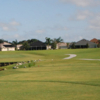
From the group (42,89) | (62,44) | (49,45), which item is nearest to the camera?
(42,89)

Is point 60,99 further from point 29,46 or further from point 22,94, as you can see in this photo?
point 29,46

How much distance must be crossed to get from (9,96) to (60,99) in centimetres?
205

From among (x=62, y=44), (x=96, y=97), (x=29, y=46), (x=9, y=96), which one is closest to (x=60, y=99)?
(x=96, y=97)

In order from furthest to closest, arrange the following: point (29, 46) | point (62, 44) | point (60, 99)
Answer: point (62, 44) < point (29, 46) < point (60, 99)

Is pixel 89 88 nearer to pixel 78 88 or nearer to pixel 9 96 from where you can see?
pixel 78 88

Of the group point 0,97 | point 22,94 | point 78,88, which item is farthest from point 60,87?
point 0,97

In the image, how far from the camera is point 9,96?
9656 millimetres

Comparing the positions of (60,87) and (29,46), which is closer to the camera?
(60,87)

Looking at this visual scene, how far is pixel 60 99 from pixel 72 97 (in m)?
0.53

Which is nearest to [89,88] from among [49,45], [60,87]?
[60,87]

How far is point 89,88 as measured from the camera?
Result: 11078 mm

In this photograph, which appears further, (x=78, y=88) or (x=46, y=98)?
(x=78, y=88)

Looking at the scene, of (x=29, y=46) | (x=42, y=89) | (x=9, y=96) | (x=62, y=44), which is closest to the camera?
(x=9, y=96)

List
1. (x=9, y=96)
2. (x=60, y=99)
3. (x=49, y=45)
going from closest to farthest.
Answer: (x=60, y=99)
(x=9, y=96)
(x=49, y=45)
